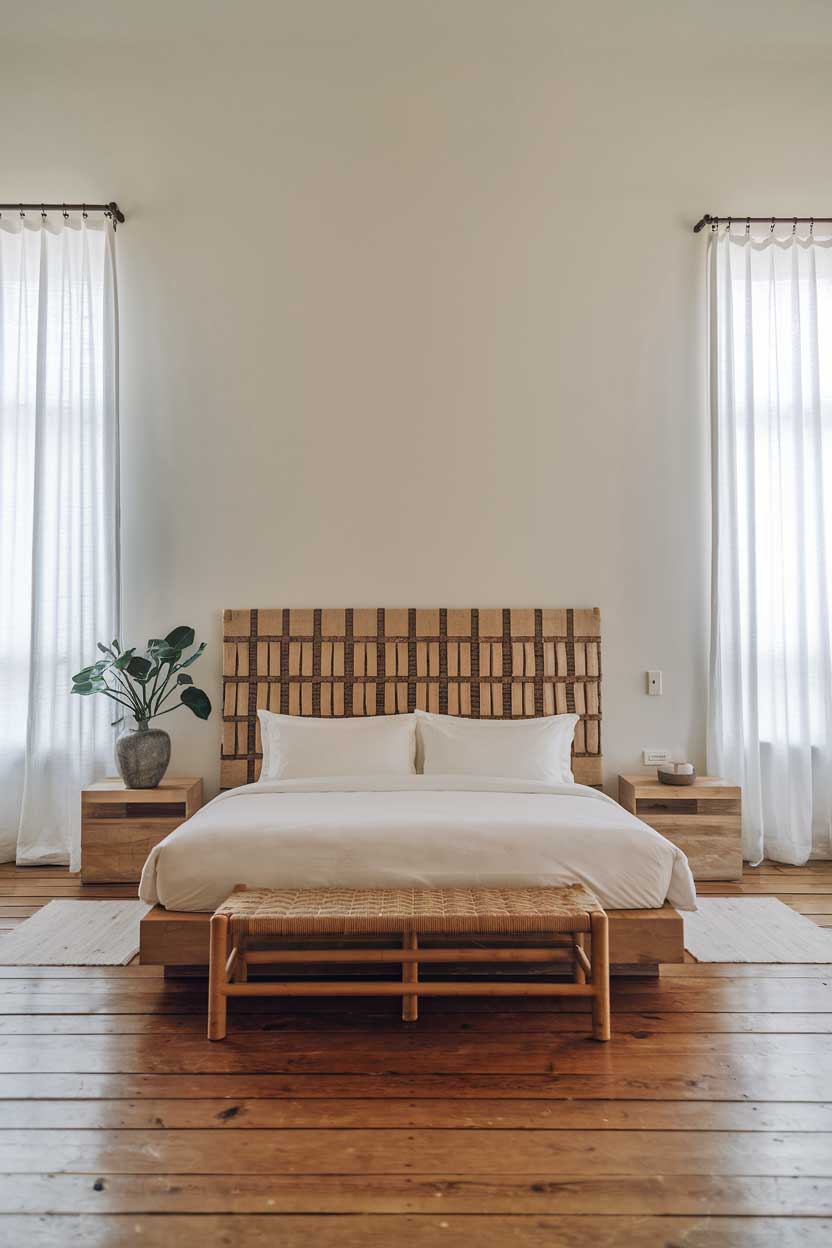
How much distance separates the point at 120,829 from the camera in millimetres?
3992

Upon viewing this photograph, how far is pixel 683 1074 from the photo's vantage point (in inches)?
88.7

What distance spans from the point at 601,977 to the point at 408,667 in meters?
2.19

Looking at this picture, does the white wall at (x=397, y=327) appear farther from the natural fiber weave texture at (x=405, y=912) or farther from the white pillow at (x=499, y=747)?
the natural fiber weave texture at (x=405, y=912)

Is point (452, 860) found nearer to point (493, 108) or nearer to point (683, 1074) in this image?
point (683, 1074)

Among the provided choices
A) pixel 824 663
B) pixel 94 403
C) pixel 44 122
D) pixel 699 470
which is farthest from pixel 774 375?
pixel 44 122

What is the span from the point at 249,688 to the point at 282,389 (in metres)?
1.56

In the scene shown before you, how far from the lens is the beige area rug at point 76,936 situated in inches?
120

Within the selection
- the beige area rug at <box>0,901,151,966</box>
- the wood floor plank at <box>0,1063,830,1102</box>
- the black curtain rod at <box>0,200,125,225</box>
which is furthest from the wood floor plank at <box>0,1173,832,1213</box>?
the black curtain rod at <box>0,200,125,225</box>

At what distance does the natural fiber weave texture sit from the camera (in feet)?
8.02

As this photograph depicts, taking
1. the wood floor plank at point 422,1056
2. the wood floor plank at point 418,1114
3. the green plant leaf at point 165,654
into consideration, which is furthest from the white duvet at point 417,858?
the green plant leaf at point 165,654

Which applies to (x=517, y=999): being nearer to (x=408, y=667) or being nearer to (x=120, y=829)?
(x=408, y=667)

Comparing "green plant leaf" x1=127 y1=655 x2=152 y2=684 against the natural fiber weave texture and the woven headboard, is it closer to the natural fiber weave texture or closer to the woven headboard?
the woven headboard

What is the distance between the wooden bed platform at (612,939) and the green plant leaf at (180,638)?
169 centimetres

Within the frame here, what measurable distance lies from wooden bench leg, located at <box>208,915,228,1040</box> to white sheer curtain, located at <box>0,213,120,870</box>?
2.12 metres
